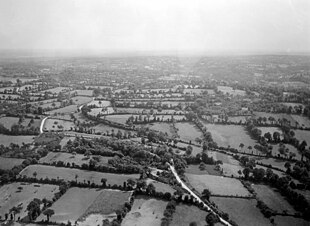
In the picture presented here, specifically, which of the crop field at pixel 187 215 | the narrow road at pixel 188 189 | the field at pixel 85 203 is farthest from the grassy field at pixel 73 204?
the narrow road at pixel 188 189

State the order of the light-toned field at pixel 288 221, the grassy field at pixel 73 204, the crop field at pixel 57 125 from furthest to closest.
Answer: the crop field at pixel 57 125 < the light-toned field at pixel 288 221 < the grassy field at pixel 73 204

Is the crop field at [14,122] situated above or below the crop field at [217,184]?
above

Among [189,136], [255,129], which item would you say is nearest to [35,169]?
[189,136]

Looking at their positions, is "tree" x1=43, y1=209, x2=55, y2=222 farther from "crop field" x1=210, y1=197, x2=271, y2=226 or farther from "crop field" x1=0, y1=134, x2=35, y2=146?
"crop field" x1=0, y1=134, x2=35, y2=146

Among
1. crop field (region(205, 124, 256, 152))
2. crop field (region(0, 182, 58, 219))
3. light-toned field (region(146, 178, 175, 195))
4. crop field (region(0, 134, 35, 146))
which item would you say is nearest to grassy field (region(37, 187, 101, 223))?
crop field (region(0, 182, 58, 219))

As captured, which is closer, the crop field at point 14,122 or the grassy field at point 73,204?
the grassy field at point 73,204

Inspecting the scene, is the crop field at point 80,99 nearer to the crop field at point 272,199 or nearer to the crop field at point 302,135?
the crop field at point 302,135

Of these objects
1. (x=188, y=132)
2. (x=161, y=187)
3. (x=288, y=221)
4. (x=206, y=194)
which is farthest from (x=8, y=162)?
(x=288, y=221)
